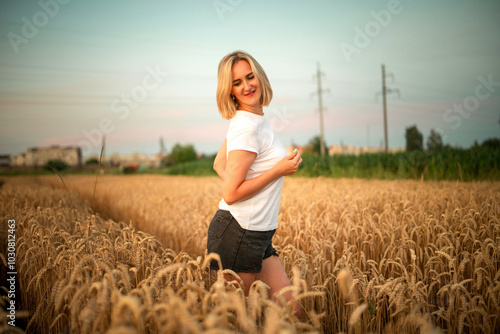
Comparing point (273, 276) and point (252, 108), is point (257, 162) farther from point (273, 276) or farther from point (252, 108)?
point (273, 276)

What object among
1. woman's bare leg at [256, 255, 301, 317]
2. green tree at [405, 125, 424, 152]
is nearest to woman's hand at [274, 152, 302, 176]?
woman's bare leg at [256, 255, 301, 317]

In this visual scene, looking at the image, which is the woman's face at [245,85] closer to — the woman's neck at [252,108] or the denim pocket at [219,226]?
the woman's neck at [252,108]

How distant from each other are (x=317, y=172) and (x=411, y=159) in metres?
5.78

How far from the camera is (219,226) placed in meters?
2.02

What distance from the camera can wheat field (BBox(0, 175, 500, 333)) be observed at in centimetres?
126

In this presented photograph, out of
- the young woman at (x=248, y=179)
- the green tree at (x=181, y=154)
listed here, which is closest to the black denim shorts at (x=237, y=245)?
the young woman at (x=248, y=179)

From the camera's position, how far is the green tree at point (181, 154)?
7212 cm

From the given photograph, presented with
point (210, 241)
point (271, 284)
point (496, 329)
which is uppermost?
point (210, 241)

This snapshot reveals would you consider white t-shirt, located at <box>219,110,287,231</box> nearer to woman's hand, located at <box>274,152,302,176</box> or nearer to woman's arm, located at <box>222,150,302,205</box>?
woman's arm, located at <box>222,150,302,205</box>

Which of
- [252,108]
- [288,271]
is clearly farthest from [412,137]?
[252,108]

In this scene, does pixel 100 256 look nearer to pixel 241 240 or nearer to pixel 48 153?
pixel 241 240

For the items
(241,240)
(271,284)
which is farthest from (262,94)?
(271,284)

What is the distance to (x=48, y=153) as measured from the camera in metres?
59.9

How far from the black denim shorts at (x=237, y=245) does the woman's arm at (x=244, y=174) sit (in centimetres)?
20
